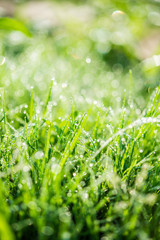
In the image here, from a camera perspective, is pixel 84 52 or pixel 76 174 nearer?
pixel 76 174

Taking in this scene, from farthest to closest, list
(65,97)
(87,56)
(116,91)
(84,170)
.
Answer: (87,56)
(116,91)
(65,97)
(84,170)

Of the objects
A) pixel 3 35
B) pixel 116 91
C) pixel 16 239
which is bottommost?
pixel 3 35

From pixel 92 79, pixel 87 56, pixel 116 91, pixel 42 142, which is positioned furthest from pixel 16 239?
pixel 87 56

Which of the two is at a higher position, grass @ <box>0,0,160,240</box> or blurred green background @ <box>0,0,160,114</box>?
grass @ <box>0,0,160,240</box>

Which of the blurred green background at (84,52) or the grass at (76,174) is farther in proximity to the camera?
the blurred green background at (84,52)

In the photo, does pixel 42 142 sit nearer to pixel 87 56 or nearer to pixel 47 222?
pixel 47 222

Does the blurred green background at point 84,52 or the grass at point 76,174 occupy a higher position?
the grass at point 76,174

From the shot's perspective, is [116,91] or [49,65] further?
[49,65]

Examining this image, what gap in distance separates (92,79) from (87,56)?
1.65 ft

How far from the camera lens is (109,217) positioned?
0.66m

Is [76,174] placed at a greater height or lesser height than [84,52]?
greater

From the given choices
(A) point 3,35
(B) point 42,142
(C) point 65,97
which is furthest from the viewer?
(A) point 3,35

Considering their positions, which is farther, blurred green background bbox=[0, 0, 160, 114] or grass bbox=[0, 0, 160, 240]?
blurred green background bbox=[0, 0, 160, 114]

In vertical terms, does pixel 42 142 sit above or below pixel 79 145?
below
